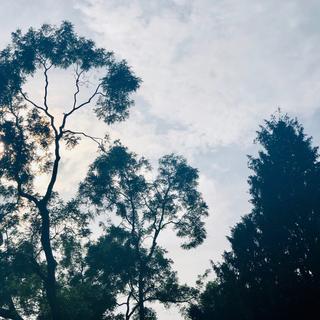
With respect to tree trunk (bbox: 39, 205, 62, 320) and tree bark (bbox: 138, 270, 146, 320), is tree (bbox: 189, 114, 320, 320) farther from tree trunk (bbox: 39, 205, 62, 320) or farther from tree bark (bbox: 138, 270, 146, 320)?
tree trunk (bbox: 39, 205, 62, 320)

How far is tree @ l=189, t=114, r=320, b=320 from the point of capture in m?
20.0

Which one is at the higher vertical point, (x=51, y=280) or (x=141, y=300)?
(x=141, y=300)

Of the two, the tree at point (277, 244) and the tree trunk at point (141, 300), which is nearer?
the tree at point (277, 244)

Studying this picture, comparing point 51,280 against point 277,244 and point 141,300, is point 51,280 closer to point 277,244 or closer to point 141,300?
point 141,300

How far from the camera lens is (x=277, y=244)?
22.4 metres

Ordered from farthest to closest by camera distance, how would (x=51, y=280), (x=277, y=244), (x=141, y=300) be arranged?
(x=141, y=300) < (x=277, y=244) < (x=51, y=280)

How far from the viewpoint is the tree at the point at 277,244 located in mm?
20047

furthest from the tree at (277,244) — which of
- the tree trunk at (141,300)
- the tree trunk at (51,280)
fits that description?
the tree trunk at (51,280)

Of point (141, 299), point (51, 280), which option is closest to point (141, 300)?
point (141, 299)

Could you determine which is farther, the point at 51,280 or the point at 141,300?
the point at 141,300

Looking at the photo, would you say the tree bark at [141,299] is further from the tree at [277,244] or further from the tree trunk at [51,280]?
the tree trunk at [51,280]

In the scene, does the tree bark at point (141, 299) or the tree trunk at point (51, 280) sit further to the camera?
the tree bark at point (141, 299)

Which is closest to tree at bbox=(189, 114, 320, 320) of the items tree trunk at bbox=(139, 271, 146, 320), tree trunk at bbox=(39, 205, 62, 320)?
tree trunk at bbox=(139, 271, 146, 320)

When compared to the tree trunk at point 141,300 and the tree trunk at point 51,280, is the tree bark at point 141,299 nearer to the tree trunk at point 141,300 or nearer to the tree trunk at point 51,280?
the tree trunk at point 141,300
